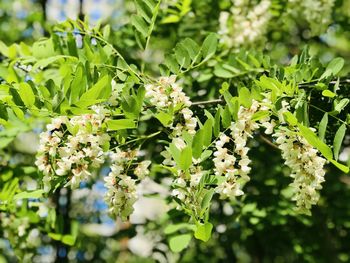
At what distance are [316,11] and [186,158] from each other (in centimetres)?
127

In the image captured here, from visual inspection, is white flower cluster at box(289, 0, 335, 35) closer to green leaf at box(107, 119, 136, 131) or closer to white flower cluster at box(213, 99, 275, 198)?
white flower cluster at box(213, 99, 275, 198)

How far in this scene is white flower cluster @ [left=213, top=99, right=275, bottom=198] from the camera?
111 cm

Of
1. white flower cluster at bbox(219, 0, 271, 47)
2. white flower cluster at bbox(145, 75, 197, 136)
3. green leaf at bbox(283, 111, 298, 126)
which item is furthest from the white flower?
white flower cluster at bbox(219, 0, 271, 47)

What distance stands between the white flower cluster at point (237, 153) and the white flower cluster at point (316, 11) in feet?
3.37

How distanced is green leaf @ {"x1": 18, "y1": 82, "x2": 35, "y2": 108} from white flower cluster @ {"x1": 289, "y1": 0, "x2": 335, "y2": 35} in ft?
4.15

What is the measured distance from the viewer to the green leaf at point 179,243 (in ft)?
5.10

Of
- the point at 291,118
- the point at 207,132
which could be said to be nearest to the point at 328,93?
the point at 291,118

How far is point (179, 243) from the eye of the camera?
160 centimetres

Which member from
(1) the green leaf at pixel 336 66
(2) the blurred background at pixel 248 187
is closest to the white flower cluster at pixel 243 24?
(2) the blurred background at pixel 248 187

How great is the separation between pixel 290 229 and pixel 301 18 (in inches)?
37.4

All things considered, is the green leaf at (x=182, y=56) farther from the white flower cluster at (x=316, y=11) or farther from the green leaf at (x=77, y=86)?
the white flower cluster at (x=316, y=11)

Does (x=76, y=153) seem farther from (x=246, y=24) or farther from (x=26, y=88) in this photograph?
(x=246, y=24)

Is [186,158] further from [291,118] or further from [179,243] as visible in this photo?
[179,243]

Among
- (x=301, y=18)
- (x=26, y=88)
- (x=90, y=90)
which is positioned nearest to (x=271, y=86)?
(x=90, y=90)
